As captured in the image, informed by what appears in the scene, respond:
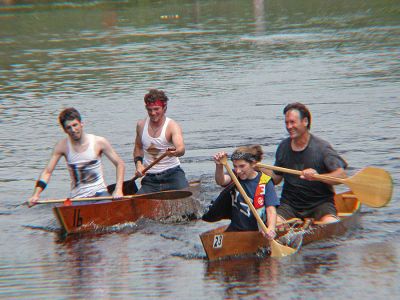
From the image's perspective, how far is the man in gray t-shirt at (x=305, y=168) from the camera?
10977mm

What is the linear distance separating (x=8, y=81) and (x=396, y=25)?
58.0 ft

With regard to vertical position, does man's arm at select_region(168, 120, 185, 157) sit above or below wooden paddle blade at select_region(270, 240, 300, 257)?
above

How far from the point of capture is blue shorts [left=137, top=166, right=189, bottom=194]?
1328 centimetres

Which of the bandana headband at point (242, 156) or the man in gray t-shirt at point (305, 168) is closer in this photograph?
the bandana headband at point (242, 156)

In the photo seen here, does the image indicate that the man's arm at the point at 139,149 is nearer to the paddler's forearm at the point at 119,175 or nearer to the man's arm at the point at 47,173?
the paddler's forearm at the point at 119,175

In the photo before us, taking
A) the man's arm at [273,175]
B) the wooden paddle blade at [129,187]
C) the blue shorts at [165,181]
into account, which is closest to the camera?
the man's arm at [273,175]

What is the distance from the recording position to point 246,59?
3169 cm

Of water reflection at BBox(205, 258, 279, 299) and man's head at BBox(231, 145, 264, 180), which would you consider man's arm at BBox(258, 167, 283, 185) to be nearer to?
man's head at BBox(231, 145, 264, 180)

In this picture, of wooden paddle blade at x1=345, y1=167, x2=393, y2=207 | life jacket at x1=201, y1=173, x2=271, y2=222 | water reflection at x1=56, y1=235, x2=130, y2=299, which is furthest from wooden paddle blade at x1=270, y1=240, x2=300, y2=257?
water reflection at x1=56, y1=235, x2=130, y2=299

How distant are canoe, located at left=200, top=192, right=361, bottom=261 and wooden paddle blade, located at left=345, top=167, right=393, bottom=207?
1.08 feet

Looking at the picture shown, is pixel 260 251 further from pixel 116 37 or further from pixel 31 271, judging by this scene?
pixel 116 37

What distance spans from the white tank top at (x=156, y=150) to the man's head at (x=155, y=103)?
265mm

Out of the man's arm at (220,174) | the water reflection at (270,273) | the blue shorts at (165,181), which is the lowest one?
the water reflection at (270,273)

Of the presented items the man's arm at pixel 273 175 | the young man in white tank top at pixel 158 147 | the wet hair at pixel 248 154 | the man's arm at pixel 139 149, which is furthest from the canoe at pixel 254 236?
the man's arm at pixel 139 149
